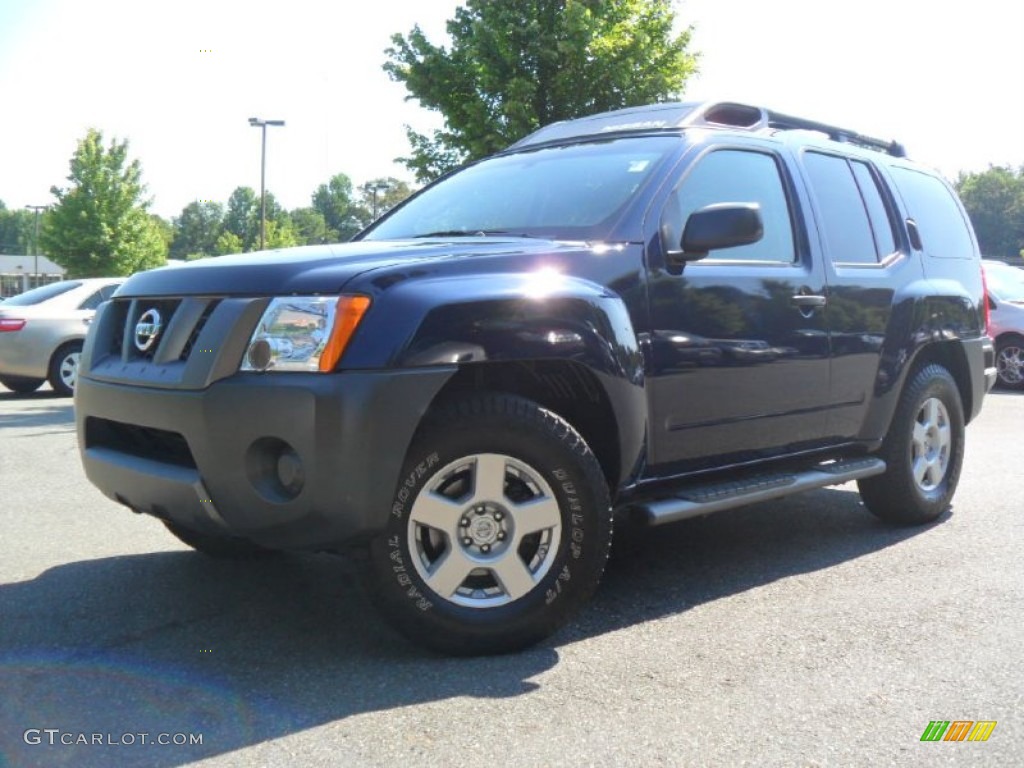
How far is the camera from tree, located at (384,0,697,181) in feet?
48.3

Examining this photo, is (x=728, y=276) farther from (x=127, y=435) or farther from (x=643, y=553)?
(x=127, y=435)

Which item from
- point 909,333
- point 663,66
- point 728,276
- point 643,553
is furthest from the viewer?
point 663,66

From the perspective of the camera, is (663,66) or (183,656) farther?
(663,66)

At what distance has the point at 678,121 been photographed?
470cm

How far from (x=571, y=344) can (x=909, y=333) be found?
2.51 metres

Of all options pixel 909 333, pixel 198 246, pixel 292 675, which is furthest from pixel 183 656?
pixel 198 246

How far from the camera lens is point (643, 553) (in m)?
4.98

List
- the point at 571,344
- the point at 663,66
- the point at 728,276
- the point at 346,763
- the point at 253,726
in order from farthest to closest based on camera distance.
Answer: the point at 663,66 → the point at 728,276 → the point at 571,344 → the point at 253,726 → the point at 346,763

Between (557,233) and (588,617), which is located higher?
(557,233)

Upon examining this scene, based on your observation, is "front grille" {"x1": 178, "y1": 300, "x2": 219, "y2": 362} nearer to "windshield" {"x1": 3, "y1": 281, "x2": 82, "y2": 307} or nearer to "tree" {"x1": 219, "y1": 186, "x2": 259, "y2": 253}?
"windshield" {"x1": 3, "y1": 281, "x2": 82, "y2": 307}

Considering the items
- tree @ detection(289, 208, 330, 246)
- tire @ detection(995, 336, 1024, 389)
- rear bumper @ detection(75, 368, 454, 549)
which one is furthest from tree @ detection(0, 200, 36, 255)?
rear bumper @ detection(75, 368, 454, 549)

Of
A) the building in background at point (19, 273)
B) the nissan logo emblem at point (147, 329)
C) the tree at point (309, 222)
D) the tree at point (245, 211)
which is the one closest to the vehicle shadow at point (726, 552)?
the nissan logo emblem at point (147, 329)

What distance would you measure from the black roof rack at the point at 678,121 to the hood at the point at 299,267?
1185 millimetres

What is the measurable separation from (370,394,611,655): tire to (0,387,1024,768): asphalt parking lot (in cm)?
15
